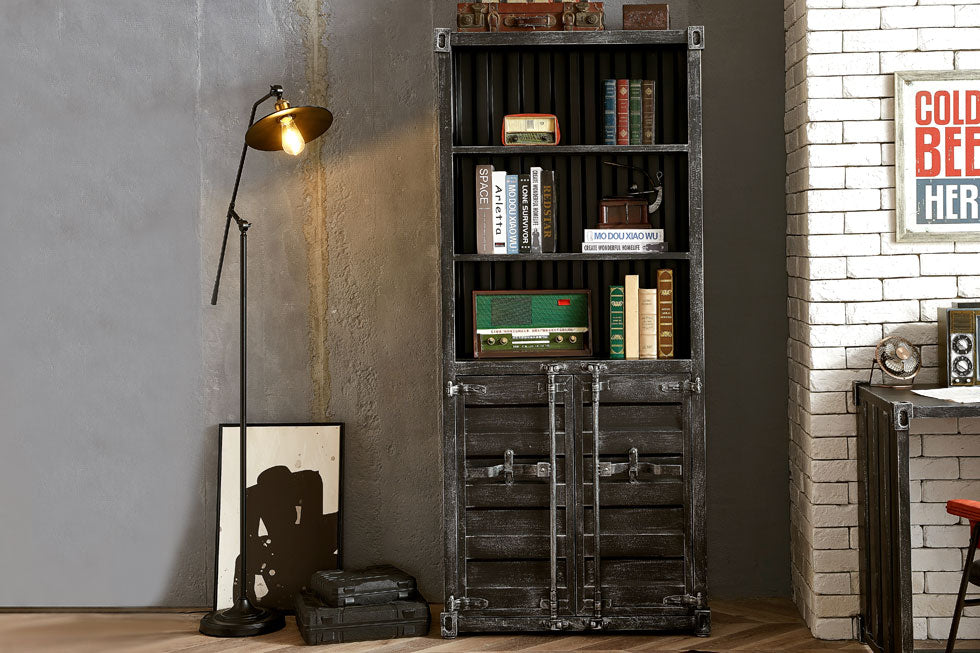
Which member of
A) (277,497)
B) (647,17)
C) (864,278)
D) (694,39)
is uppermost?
(647,17)

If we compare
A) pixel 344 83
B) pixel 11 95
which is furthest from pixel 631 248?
pixel 11 95

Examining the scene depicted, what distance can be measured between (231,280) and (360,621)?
1466 millimetres

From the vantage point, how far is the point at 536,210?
3.41m

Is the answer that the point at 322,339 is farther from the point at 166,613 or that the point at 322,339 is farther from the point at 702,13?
the point at 702,13

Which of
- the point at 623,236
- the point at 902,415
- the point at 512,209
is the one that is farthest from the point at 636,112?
the point at 902,415

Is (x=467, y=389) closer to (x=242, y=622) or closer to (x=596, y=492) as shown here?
(x=596, y=492)

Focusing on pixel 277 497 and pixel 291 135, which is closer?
pixel 291 135

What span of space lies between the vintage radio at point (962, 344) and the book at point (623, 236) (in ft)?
3.36

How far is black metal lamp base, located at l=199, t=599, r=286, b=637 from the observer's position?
3.44 meters

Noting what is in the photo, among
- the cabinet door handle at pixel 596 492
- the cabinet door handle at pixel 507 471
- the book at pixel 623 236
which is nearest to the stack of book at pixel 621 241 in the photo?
the book at pixel 623 236

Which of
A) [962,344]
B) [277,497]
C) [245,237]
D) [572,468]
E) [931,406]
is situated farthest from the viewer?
[277,497]

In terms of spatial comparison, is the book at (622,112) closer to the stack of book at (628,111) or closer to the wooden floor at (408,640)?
the stack of book at (628,111)

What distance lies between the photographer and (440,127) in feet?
10.9

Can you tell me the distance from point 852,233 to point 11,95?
3325 mm
